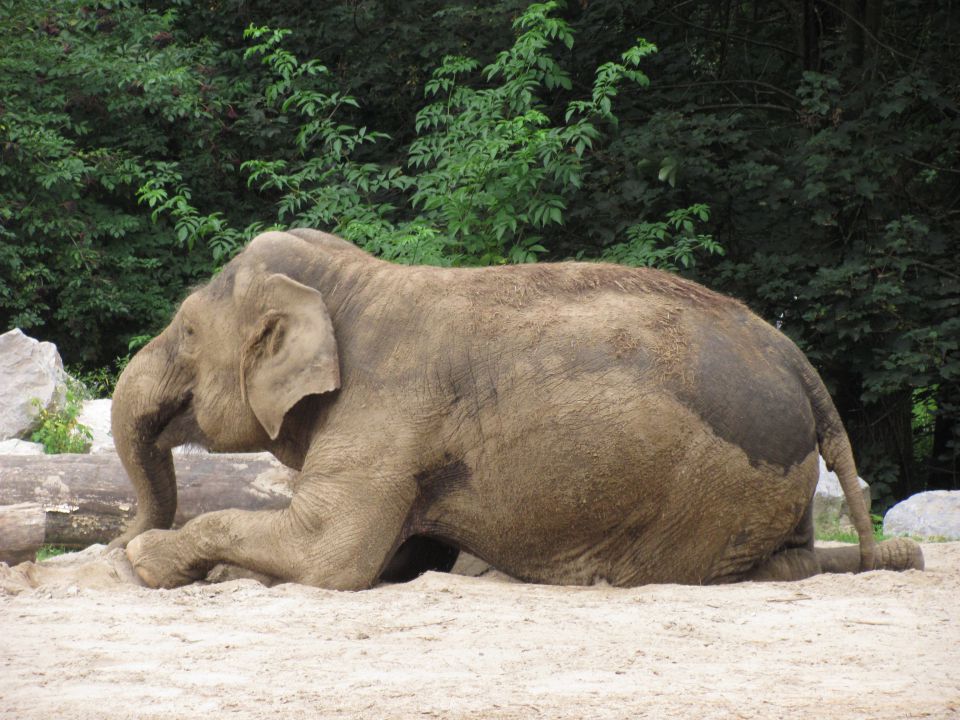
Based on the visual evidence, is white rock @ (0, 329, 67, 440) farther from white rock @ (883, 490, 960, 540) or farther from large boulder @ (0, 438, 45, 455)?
white rock @ (883, 490, 960, 540)

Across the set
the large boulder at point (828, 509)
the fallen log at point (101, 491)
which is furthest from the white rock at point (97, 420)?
the large boulder at point (828, 509)

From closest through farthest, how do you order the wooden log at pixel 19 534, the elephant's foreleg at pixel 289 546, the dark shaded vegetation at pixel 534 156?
the elephant's foreleg at pixel 289 546
the wooden log at pixel 19 534
the dark shaded vegetation at pixel 534 156

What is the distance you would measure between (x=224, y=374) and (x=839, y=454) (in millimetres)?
2840

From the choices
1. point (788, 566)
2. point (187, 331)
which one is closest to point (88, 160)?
point (187, 331)

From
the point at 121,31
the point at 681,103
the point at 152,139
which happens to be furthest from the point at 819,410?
the point at 121,31

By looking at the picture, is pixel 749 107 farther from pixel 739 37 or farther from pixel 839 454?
pixel 839 454

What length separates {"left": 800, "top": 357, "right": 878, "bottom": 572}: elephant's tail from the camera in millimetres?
5980

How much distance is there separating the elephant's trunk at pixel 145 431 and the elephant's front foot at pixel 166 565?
0.64 m

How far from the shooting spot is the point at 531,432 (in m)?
5.61

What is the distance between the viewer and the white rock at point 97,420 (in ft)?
32.7

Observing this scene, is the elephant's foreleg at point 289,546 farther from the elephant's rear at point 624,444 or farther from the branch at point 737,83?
the branch at point 737,83

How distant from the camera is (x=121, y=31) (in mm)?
14633

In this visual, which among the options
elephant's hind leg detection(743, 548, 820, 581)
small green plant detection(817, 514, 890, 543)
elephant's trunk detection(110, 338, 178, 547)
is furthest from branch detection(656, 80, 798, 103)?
elephant's trunk detection(110, 338, 178, 547)

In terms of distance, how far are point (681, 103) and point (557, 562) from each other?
26.8 ft
